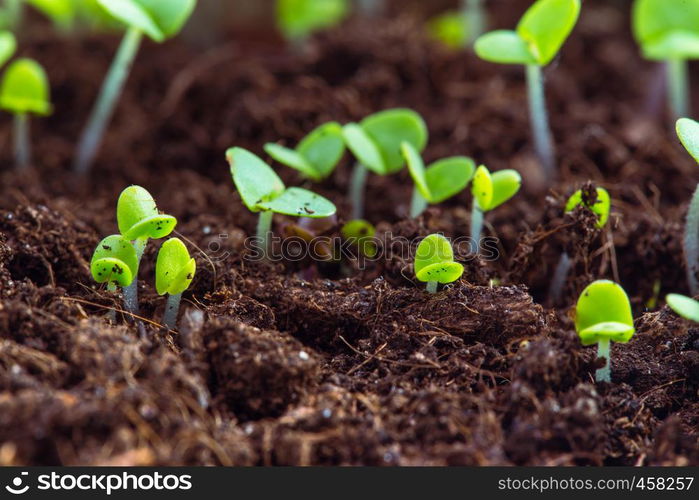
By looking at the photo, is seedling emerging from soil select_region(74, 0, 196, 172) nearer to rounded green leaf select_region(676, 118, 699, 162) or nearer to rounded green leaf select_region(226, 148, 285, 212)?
rounded green leaf select_region(226, 148, 285, 212)

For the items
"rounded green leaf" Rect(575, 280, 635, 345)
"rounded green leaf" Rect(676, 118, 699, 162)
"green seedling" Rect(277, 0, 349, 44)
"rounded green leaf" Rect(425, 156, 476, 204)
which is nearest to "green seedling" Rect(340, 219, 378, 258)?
"rounded green leaf" Rect(425, 156, 476, 204)

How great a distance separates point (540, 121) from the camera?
1.70m

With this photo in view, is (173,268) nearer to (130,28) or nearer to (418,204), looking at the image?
(418,204)

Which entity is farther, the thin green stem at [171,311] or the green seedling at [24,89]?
the green seedling at [24,89]

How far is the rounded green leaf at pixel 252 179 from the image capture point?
1.23m

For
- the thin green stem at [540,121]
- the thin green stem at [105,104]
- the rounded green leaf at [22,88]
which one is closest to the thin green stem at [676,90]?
the thin green stem at [540,121]

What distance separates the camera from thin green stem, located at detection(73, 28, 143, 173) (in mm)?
1669

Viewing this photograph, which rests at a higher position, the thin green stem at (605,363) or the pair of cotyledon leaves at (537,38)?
the pair of cotyledon leaves at (537,38)

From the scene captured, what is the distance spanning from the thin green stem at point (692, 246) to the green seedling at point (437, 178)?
41 centimetres

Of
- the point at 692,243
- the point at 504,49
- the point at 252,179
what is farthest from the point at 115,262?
the point at 692,243

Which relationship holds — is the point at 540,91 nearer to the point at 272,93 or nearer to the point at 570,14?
the point at 570,14

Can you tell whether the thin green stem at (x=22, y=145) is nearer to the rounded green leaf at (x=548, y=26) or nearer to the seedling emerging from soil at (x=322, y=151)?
the seedling emerging from soil at (x=322, y=151)

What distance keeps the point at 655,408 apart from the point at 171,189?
1.11 metres

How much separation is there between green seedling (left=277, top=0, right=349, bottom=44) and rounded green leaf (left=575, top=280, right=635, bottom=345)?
1361mm
